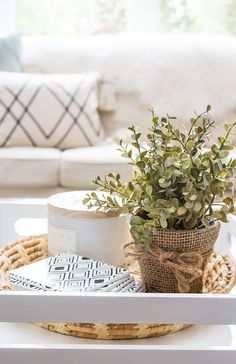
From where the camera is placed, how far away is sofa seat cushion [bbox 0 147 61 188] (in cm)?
238

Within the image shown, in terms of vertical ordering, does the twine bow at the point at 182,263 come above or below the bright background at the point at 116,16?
below

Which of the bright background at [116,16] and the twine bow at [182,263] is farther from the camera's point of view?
the bright background at [116,16]

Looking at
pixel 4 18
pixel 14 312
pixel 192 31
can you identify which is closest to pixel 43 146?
pixel 4 18

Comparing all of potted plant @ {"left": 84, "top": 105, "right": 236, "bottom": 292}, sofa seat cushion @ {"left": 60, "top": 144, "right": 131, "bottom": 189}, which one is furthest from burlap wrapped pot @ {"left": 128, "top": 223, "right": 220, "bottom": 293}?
sofa seat cushion @ {"left": 60, "top": 144, "right": 131, "bottom": 189}

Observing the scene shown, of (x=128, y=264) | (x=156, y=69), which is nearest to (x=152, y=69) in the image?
(x=156, y=69)

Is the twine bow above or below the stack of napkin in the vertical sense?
above

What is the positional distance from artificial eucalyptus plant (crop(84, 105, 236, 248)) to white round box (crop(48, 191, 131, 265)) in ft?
0.47

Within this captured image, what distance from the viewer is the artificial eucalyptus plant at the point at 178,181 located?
0.98 metres

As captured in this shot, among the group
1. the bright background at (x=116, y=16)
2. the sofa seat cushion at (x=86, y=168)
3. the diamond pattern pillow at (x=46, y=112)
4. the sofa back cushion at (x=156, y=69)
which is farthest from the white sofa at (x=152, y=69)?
the bright background at (x=116, y=16)

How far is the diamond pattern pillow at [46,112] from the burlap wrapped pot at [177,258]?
160cm

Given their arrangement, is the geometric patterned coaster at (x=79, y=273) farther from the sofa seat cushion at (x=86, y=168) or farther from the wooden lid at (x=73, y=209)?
the sofa seat cushion at (x=86, y=168)

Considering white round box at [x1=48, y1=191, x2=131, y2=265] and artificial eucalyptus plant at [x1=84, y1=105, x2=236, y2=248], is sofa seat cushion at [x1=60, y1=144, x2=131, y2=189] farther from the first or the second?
artificial eucalyptus plant at [x1=84, y1=105, x2=236, y2=248]

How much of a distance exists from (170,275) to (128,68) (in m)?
1.89

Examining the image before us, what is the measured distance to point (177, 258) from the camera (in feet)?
3.29
